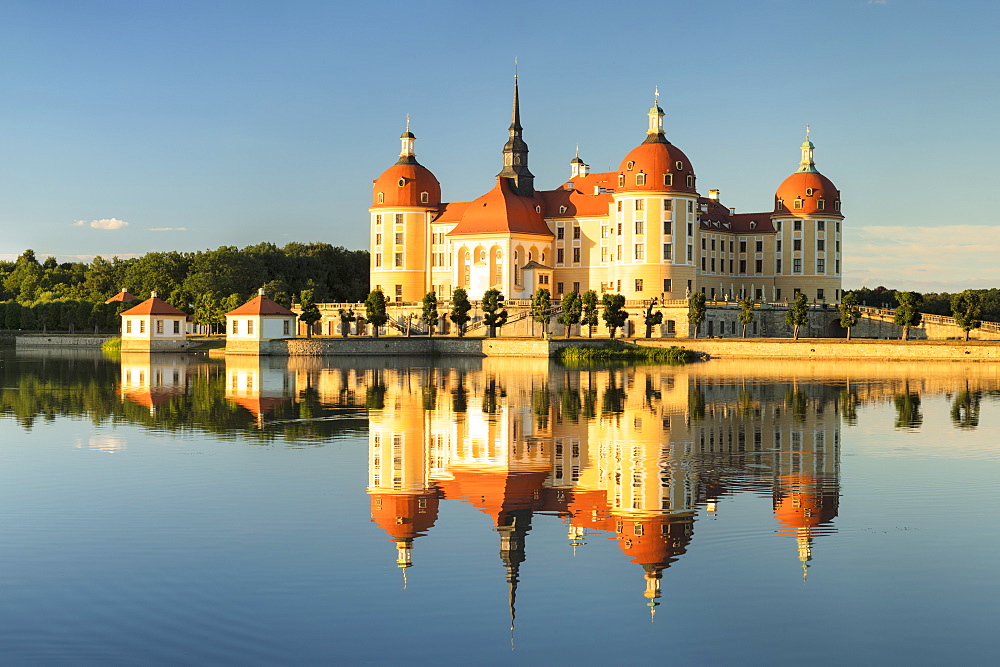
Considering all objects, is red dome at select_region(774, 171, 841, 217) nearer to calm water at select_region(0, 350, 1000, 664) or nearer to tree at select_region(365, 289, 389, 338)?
tree at select_region(365, 289, 389, 338)

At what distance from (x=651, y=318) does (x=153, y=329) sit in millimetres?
31971

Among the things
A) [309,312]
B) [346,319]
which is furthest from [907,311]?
[309,312]

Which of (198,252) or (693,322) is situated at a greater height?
(198,252)

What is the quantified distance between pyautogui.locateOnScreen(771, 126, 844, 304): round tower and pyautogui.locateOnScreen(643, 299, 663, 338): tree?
15400 mm

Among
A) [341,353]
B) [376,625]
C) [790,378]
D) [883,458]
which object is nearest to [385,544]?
[376,625]

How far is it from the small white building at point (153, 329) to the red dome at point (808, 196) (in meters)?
42.8

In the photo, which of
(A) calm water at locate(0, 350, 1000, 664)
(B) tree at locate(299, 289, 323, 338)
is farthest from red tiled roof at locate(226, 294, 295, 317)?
(A) calm water at locate(0, 350, 1000, 664)

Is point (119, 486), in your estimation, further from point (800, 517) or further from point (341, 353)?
point (341, 353)

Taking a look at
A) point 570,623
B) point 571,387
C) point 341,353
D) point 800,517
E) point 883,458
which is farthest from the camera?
point 341,353

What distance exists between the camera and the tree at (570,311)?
6719cm

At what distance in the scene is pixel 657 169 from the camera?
7369 centimetres

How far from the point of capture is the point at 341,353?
64875 mm

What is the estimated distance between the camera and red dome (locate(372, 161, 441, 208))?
84562 millimetres

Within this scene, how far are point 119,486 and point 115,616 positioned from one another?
23.6 ft
